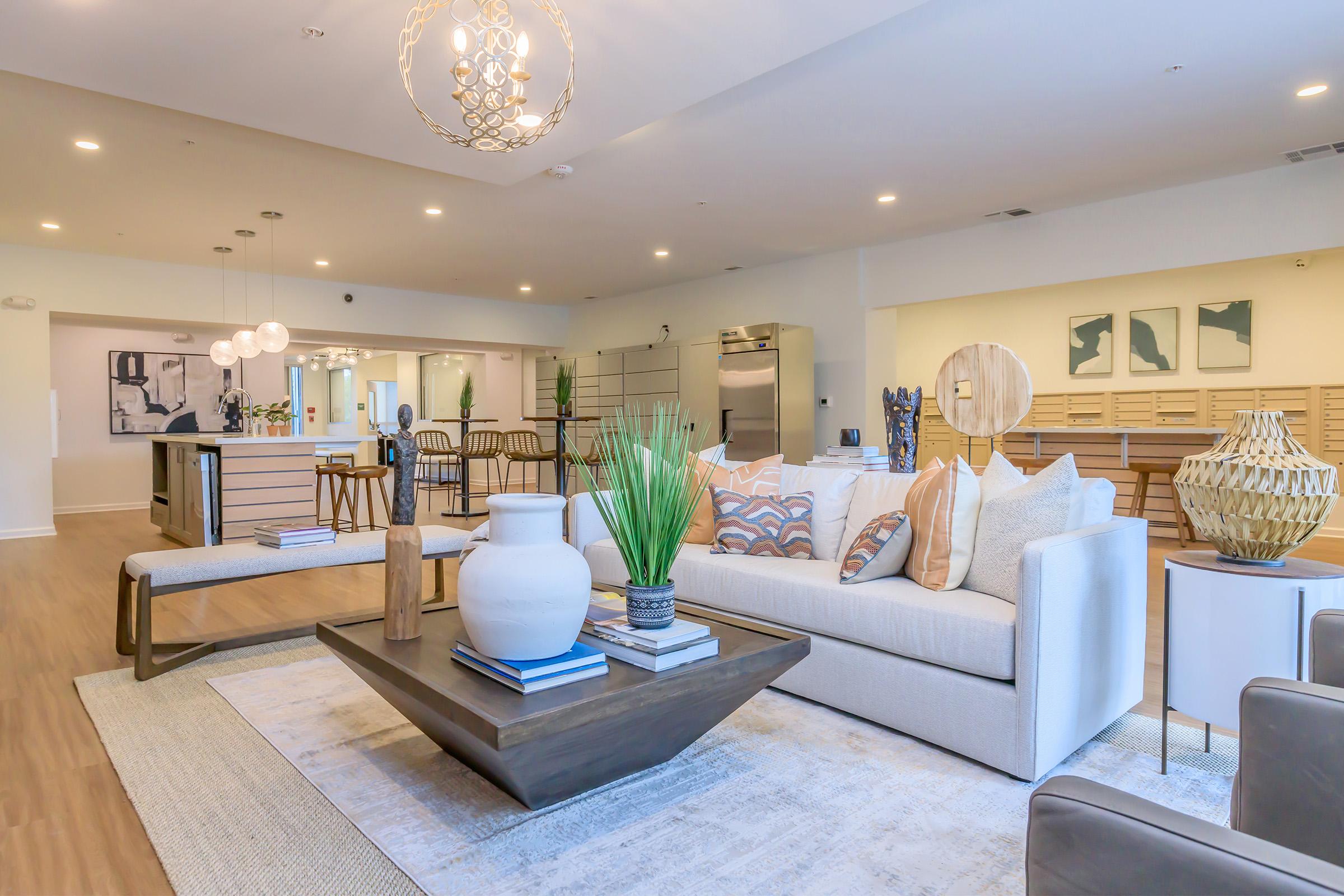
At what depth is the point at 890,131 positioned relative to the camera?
4387mm

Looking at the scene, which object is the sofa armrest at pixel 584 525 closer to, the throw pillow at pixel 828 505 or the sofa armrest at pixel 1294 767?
the throw pillow at pixel 828 505

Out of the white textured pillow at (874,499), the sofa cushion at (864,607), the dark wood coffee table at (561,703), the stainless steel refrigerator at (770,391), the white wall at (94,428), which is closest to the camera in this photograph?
the dark wood coffee table at (561,703)

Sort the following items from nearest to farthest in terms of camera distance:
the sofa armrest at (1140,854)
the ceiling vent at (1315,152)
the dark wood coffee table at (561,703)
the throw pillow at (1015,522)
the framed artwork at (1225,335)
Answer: the sofa armrest at (1140,854)
the dark wood coffee table at (561,703)
the throw pillow at (1015,522)
the ceiling vent at (1315,152)
the framed artwork at (1225,335)

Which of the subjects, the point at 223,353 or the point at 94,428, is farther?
the point at 94,428

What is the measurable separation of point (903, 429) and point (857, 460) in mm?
271

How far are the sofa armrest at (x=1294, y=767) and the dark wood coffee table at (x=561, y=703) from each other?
0.95 meters

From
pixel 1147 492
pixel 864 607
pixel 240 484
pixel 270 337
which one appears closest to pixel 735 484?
pixel 864 607

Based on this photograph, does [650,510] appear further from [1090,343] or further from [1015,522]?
[1090,343]

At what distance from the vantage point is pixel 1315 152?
187 inches

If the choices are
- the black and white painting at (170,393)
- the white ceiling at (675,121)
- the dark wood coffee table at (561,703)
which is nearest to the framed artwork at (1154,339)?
Answer: the white ceiling at (675,121)

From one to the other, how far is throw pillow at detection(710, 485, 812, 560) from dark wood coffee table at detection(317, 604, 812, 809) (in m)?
0.89

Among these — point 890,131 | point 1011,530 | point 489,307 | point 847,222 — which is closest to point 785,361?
point 847,222

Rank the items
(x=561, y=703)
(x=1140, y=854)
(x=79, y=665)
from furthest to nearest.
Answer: (x=79, y=665) → (x=561, y=703) → (x=1140, y=854)

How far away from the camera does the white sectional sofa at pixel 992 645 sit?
1970 mm
